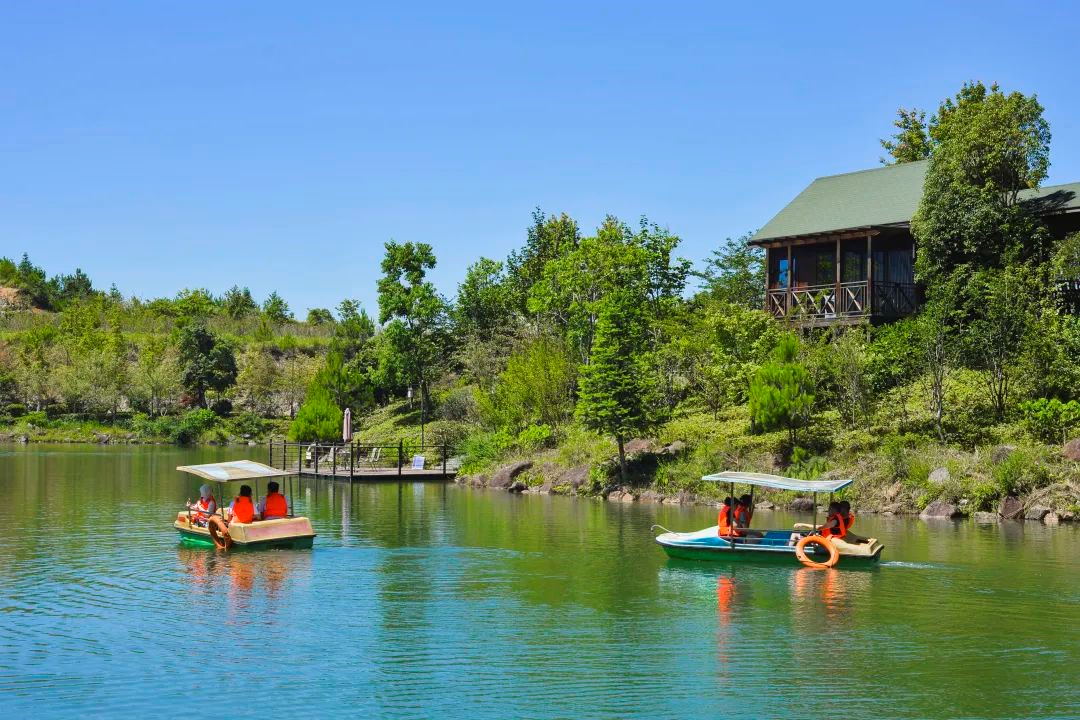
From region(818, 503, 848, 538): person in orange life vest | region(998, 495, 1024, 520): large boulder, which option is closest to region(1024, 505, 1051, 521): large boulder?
region(998, 495, 1024, 520): large boulder

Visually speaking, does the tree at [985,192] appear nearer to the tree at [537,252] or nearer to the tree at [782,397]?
the tree at [782,397]

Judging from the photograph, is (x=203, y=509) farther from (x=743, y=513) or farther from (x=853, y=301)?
(x=853, y=301)

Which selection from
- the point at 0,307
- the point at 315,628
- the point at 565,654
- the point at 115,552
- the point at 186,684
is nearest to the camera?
the point at 186,684

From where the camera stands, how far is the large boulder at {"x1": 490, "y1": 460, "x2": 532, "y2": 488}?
160 ft

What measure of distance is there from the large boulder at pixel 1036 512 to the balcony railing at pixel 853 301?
13628 mm

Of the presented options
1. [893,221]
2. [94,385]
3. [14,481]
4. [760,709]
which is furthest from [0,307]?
[760,709]

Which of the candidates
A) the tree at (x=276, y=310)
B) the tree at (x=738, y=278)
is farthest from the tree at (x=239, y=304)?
the tree at (x=738, y=278)

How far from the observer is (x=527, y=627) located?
1909 centimetres

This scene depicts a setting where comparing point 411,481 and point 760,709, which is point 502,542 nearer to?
point 760,709

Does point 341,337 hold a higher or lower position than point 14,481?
higher

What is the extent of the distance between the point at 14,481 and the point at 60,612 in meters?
30.9

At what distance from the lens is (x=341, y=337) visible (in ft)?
294

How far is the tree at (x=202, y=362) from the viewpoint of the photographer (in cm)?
9194

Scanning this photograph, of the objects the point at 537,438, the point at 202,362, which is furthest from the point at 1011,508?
the point at 202,362
